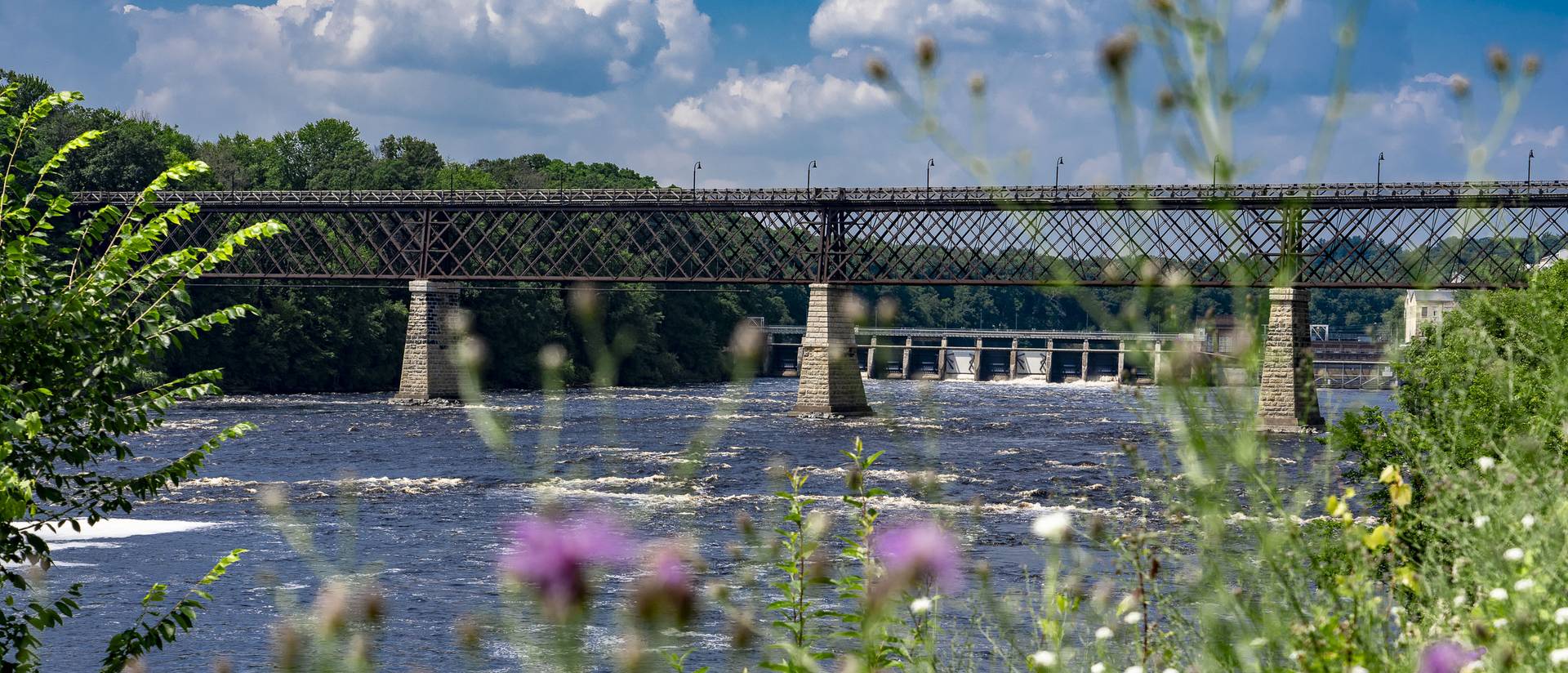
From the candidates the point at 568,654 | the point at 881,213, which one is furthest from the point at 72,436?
the point at 881,213

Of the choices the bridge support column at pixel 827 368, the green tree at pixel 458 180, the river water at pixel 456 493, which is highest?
the green tree at pixel 458 180

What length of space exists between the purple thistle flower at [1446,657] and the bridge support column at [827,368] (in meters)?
65.3

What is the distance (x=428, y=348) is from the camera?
3327 inches

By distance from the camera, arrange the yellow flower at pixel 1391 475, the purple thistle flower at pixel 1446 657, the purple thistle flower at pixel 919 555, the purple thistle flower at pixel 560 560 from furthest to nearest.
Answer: the yellow flower at pixel 1391 475 → the purple thistle flower at pixel 919 555 → the purple thistle flower at pixel 1446 657 → the purple thistle flower at pixel 560 560

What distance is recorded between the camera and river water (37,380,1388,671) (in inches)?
831

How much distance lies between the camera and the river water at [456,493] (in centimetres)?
2111

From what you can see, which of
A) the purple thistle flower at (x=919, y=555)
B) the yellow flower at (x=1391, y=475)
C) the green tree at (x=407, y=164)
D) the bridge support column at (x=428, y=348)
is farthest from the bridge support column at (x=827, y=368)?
the purple thistle flower at (x=919, y=555)

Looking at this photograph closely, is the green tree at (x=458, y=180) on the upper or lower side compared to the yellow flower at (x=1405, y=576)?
upper

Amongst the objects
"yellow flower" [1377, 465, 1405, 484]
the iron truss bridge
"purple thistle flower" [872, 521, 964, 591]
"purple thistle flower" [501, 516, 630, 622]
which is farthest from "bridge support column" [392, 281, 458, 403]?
"purple thistle flower" [501, 516, 630, 622]

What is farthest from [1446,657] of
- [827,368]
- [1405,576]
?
[827,368]

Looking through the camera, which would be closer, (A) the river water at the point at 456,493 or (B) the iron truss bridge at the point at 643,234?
(A) the river water at the point at 456,493

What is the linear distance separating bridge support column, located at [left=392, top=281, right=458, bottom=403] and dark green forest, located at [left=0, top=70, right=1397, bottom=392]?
5211 millimetres

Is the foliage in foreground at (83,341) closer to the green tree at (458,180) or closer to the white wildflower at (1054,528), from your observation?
the white wildflower at (1054,528)

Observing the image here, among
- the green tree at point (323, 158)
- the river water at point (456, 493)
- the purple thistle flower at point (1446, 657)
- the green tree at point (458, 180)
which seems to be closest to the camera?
the purple thistle flower at point (1446, 657)
